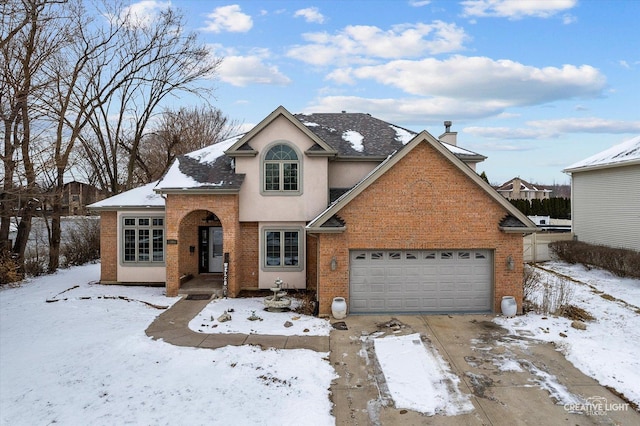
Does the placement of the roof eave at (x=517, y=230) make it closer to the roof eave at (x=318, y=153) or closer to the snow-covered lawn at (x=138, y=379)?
the roof eave at (x=318, y=153)

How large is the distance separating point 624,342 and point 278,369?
8.82 meters

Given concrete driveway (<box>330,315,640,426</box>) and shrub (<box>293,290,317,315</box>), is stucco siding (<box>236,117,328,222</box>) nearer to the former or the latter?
shrub (<box>293,290,317,315</box>)

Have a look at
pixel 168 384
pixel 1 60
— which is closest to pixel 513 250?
pixel 168 384

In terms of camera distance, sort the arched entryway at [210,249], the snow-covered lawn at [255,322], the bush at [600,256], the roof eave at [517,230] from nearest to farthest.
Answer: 1. the snow-covered lawn at [255,322]
2. the roof eave at [517,230]
3. the arched entryway at [210,249]
4. the bush at [600,256]

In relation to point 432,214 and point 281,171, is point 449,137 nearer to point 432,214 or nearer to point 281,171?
point 432,214

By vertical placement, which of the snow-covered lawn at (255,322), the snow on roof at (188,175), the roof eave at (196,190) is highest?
the snow on roof at (188,175)

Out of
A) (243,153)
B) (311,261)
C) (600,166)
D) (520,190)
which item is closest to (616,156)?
(600,166)

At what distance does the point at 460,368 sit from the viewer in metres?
8.73

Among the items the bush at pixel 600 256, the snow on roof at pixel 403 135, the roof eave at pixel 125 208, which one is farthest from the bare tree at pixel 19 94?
the bush at pixel 600 256

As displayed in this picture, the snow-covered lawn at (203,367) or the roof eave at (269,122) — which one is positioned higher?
the roof eave at (269,122)

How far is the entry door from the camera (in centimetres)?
1706

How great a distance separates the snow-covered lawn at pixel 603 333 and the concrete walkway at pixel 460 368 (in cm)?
40

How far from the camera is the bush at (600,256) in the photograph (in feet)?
58.6

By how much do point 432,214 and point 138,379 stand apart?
29.5 feet
